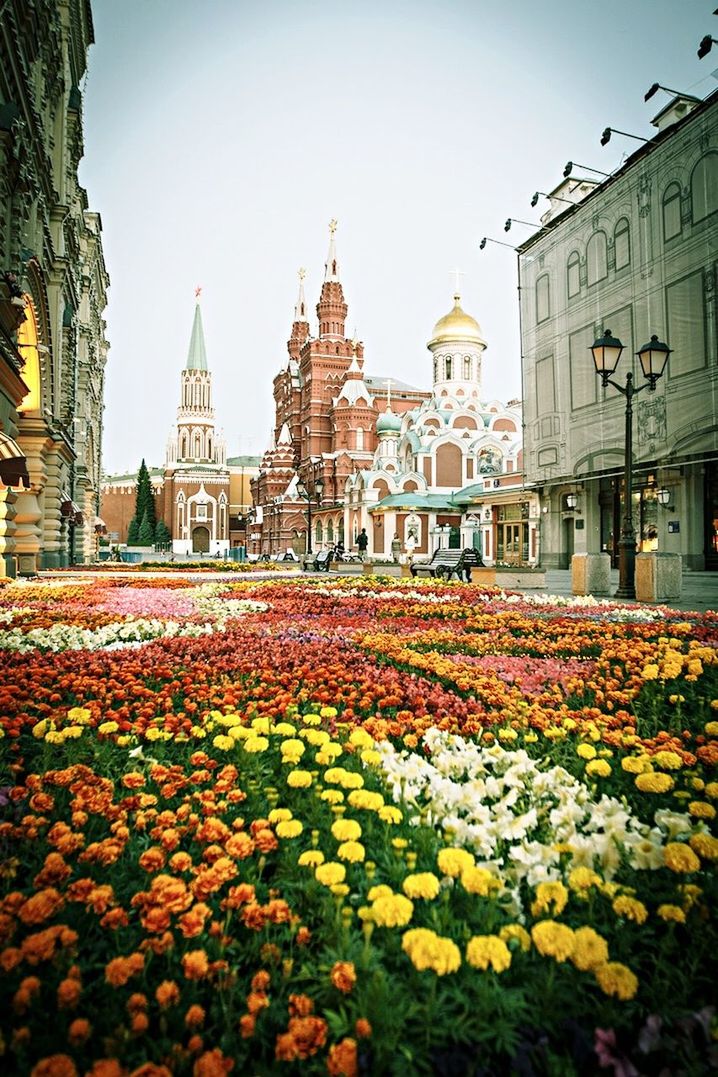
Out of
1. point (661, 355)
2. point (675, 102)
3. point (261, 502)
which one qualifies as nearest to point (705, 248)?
point (675, 102)

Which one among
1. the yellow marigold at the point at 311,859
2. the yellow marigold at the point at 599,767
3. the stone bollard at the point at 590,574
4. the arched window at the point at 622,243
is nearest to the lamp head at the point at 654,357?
the stone bollard at the point at 590,574

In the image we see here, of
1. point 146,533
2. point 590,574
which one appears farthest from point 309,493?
point 590,574

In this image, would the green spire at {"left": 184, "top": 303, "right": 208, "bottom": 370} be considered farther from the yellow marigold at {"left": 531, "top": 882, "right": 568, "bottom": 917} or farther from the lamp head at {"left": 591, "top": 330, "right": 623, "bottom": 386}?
the yellow marigold at {"left": 531, "top": 882, "right": 568, "bottom": 917}

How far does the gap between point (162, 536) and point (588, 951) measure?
100 m

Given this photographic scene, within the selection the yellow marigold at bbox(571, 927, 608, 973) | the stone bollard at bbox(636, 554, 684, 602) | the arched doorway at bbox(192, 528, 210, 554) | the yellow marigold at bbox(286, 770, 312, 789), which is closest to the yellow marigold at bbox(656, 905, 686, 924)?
the yellow marigold at bbox(571, 927, 608, 973)

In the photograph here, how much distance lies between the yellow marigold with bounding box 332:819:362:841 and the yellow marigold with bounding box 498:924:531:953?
0.57 metres

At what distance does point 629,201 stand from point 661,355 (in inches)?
549

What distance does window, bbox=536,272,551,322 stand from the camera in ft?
87.5

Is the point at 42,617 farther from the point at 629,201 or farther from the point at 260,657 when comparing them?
the point at 629,201

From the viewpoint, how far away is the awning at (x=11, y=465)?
1088 cm

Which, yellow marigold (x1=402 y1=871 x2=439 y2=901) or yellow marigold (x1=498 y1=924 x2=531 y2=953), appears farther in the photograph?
yellow marigold (x1=402 y1=871 x2=439 y2=901)

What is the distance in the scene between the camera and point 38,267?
600 inches

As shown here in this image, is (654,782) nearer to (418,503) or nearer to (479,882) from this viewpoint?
(479,882)

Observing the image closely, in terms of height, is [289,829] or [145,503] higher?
[145,503]
